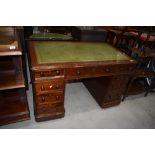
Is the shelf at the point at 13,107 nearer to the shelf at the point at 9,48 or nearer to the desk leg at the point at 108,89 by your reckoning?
the shelf at the point at 9,48

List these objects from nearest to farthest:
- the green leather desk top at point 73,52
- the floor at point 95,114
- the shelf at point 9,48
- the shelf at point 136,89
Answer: the shelf at point 9,48 → the green leather desk top at point 73,52 → the floor at point 95,114 → the shelf at point 136,89

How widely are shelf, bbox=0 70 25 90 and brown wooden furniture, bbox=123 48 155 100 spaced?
1.50 metres

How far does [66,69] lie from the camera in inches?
55.3

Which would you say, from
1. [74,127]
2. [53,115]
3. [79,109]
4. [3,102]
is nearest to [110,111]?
→ [79,109]

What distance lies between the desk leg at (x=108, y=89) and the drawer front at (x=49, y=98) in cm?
63

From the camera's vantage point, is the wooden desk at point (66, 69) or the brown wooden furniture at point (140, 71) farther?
the brown wooden furniture at point (140, 71)

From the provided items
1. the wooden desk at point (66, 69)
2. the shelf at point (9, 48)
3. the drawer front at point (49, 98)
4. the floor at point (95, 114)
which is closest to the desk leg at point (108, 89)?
the wooden desk at point (66, 69)

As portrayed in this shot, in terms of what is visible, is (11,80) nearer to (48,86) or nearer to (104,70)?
(48,86)

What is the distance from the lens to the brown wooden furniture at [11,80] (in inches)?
46.8

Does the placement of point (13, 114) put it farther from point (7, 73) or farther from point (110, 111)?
point (110, 111)

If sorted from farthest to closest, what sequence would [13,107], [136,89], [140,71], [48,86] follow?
[136,89]
[140,71]
[13,107]
[48,86]

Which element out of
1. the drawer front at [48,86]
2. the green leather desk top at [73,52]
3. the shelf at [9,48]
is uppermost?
Result: the shelf at [9,48]

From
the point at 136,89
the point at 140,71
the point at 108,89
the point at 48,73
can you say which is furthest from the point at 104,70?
the point at 136,89

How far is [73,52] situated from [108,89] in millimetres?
674
